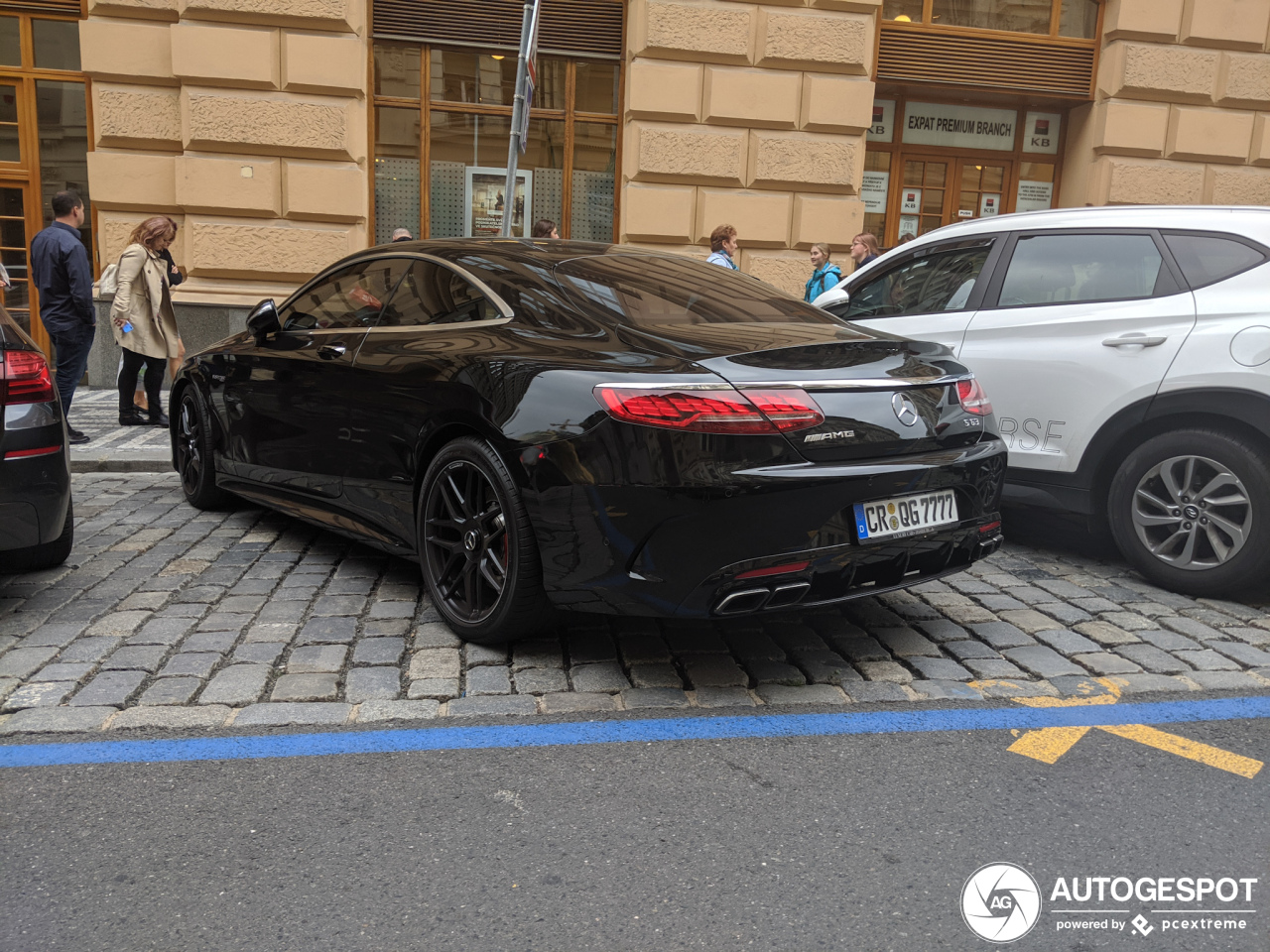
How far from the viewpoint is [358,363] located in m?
4.45

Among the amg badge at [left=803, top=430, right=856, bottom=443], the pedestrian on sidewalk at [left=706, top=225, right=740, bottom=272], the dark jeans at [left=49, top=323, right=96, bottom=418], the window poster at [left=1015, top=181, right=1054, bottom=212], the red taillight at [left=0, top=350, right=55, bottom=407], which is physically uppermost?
the window poster at [left=1015, top=181, right=1054, bottom=212]

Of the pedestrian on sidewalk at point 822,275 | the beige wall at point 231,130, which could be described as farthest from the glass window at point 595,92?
the pedestrian on sidewalk at point 822,275

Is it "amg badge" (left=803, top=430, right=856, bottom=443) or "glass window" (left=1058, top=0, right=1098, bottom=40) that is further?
"glass window" (left=1058, top=0, right=1098, bottom=40)

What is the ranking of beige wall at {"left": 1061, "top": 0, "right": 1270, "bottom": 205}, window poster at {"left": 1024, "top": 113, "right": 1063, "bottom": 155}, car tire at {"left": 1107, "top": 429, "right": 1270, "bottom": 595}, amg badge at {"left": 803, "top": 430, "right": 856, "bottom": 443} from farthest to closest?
window poster at {"left": 1024, "top": 113, "right": 1063, "bottom": 155}, beige wall at {"left": 1061, "top": 0, "right": 1270, "bottom": 205}, car tire at {"left": 1107, "top": 429, "right": 1270, "bottom": 595}, amg badge at {"left": 803, "top": 430, "right": 856, "bottom": 443}

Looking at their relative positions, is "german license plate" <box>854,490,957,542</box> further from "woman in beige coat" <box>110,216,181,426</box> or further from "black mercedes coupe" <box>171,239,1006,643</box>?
"woman in beige coat" <box>110,216,181,426</box>

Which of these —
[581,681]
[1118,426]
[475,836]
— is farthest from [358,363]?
[1118,426]

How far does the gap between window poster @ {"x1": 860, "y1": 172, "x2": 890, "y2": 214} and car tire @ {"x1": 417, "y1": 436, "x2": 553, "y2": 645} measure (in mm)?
9734

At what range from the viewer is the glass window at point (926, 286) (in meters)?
5.77

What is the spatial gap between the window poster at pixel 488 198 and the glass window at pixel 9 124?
14.3 ft

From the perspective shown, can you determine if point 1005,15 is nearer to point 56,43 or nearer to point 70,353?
point 56,43

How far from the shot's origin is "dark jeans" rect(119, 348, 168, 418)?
896cm

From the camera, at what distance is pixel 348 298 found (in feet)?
16.1

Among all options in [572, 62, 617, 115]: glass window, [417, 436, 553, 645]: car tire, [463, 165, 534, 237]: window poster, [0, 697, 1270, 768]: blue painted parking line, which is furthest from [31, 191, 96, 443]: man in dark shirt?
[0, 697, 1270, 768]: blue painted parking line

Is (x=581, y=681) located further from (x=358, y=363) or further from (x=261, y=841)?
(x=358, y=363)
